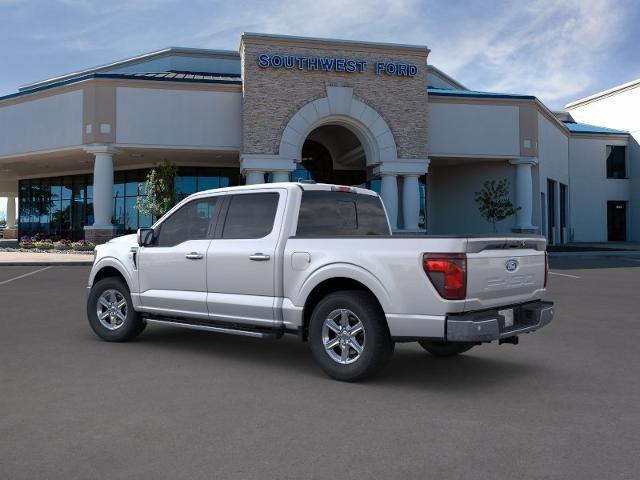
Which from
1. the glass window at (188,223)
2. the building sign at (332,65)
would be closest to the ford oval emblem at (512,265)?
the glass window at (188,223)

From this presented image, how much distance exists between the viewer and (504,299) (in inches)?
231

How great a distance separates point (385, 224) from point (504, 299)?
2.10 m

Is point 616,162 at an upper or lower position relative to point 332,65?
lower

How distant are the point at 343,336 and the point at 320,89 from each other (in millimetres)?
24180

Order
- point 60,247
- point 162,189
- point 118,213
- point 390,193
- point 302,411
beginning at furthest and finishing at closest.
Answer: point 118,213
point 60,247
point 390,193
point 162,189
point 302,411

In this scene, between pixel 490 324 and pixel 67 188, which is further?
pixel 67 188

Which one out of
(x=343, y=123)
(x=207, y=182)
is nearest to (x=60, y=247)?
(x=207, y=182)

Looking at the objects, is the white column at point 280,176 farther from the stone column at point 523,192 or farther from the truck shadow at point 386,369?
the truck shadow at point 386,369

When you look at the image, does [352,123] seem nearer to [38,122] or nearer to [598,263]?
[598,263]

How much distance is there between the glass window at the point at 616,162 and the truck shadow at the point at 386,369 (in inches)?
1639

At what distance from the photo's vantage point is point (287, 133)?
2839cm

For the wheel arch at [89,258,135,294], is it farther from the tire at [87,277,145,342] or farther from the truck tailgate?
the truck tailgate

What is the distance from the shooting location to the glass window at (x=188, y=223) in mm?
7359

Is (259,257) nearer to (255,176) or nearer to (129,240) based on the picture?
(129,240)
